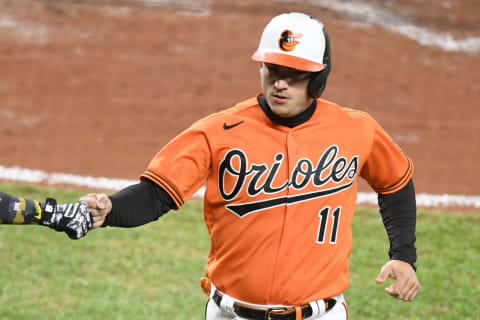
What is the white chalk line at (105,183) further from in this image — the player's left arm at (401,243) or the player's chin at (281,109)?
the player's chin at (281,109)

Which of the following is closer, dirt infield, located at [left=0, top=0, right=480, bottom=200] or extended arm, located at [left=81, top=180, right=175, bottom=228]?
extended arm, located at [left=81, top=180, right=175, bottom=228]

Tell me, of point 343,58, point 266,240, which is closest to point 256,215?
point 266,240

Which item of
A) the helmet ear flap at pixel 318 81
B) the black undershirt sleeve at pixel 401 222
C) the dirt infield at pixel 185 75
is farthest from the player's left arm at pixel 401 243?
the dirt infield at pixel 185 75

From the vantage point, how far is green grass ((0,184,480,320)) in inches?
209

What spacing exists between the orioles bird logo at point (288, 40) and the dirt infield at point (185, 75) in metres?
4.73

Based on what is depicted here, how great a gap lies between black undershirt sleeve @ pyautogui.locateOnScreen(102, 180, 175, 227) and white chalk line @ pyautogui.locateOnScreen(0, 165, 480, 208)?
4322mm

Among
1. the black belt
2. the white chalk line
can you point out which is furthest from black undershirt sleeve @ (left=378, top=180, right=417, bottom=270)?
the white chalk line

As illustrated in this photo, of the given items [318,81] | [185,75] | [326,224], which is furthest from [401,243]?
[185,75]

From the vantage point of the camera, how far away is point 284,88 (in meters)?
3.00

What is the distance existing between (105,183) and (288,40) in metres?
4.70

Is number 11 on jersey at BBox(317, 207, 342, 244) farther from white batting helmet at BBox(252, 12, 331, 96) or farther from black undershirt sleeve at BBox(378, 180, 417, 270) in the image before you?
white batting helmet at BBox(252, 12, 331, 96)

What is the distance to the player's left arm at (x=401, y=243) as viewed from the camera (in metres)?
3.18

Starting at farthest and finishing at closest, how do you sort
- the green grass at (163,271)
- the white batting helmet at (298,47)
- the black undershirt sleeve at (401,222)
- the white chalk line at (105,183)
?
the white chalk line at (105,183)
the green grass at (163,271)
the black undershirt sleeve at (401,222)
the white batting helmet at (298,47)

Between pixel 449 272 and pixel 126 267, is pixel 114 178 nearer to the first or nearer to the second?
pixel 126 267
